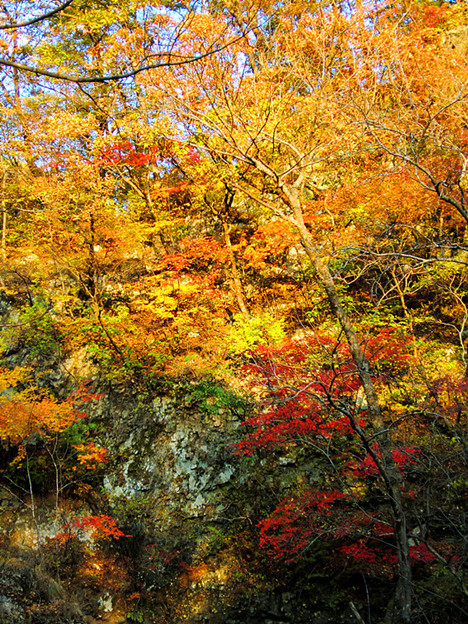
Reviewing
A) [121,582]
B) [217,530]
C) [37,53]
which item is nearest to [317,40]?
[37,53]

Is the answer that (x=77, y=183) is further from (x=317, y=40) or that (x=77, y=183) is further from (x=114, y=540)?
(x=114, y=540)

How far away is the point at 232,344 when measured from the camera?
9891 mm

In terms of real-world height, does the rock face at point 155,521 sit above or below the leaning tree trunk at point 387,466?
below

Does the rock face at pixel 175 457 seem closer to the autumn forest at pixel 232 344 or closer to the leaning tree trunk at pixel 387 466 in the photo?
the autumn forest at pixel 232 344

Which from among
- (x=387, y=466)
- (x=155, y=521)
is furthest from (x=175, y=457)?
(x=387, y=466)

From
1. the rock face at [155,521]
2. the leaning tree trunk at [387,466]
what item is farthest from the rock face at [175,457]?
the leaning tree trunk at [387,466]

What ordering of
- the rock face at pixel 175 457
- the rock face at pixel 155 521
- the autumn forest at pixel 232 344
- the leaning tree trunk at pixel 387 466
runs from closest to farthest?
the leaning tree trunk at pixel 387 466
the autumn forest at pixel 232 344
the rock face at pixel 155 521
the rock face at pixel 175 457

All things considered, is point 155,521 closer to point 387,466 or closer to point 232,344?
point 232,344

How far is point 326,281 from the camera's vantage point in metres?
6.17

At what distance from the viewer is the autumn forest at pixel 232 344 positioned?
20.4 ft

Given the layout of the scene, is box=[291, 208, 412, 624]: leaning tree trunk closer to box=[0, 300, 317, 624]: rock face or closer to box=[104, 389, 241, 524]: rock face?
box=[0, 300, 317, 624]: rock face

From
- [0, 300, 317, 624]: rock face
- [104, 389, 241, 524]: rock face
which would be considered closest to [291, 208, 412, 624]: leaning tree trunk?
[0, 300, 317, 624]: rock face

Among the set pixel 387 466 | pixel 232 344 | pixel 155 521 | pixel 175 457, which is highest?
pixel 232 344

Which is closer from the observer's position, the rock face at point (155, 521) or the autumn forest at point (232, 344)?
the autumn forest at point (232, 344)
